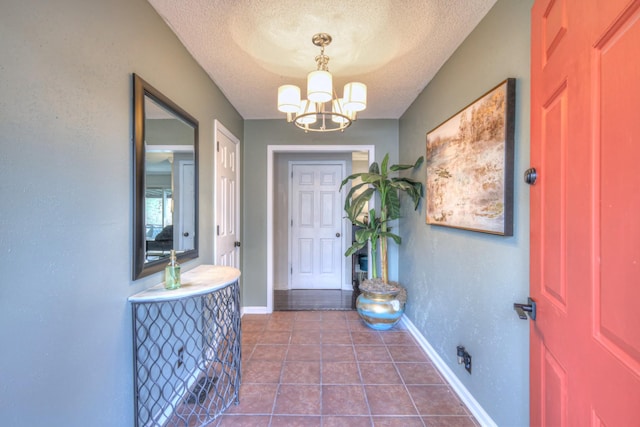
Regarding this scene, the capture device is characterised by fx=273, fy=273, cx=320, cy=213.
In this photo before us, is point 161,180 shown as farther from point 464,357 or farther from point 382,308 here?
point 382,308

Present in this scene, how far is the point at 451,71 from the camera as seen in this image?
2.02m

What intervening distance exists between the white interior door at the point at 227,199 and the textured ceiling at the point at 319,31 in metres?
0.58

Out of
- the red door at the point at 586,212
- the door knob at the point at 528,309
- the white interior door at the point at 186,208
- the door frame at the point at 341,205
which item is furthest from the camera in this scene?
the door frame at the point at 341,205

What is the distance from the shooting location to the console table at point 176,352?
141 centimetres

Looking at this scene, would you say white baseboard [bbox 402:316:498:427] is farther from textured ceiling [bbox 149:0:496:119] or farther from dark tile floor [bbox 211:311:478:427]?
textured ceiling [bbox 149:0:496:119]

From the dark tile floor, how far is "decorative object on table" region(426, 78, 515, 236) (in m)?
1.20

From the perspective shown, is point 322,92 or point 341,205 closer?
point 322,92

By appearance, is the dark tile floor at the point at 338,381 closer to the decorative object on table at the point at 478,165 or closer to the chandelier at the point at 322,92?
the decorative object on table at the point at 478,165

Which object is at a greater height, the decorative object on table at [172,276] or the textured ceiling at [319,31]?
the textured ceiling at [319,31]

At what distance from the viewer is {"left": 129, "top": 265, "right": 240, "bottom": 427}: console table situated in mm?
1410

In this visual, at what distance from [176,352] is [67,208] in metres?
1.18

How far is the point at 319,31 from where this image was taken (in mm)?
1716

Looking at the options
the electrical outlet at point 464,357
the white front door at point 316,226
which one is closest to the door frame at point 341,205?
the white front door at point 316,226

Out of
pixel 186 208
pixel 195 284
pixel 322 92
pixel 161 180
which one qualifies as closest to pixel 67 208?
pixel 161 180
